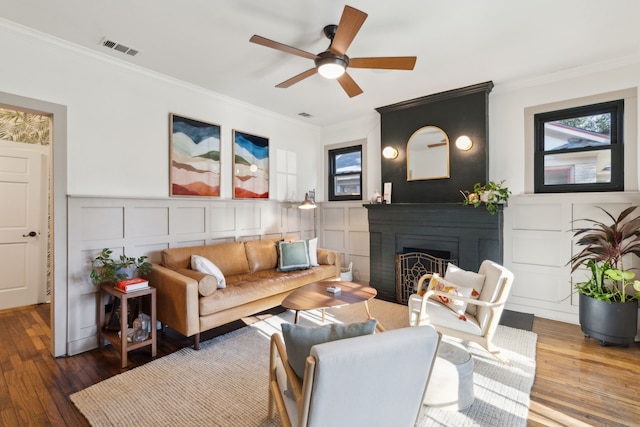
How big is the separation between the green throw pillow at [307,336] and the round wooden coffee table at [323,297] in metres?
1.42

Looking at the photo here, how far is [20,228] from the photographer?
408 centimetres

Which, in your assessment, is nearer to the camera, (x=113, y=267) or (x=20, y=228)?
(x=113, y=267)

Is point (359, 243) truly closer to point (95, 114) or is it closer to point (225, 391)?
point (225, 391)

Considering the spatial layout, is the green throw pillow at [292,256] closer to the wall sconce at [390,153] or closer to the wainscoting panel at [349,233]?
the wainscoting panel at [349,233]

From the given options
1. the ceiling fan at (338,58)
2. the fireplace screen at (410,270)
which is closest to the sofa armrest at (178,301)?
the ceiling fan at (338,58)

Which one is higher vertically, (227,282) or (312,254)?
(312,254)

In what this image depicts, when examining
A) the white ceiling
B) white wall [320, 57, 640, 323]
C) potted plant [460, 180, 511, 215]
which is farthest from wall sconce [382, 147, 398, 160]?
potted plant [460, 180, 511, 215]

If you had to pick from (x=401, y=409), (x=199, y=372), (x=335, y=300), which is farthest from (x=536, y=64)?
(x=199, y=372)

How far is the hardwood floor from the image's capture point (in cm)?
198

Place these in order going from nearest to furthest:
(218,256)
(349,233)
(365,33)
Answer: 1. (365,33)
2. (218,256)
3. (349,233)

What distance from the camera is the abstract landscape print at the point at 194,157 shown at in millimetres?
3689

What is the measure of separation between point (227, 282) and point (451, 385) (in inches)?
99.5

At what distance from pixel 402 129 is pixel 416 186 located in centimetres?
89

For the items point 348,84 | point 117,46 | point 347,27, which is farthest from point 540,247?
point 117,46
